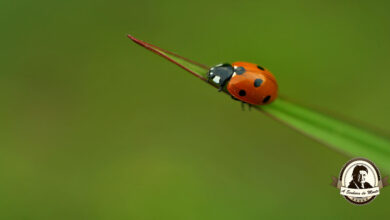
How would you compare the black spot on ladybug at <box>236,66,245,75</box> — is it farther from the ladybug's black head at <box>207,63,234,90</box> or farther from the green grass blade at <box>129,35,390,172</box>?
the green grass blade at <box>129,35,390,172</box>

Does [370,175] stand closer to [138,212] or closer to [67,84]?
[138,212]

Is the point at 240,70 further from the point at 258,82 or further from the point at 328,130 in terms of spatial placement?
the point at 328,130

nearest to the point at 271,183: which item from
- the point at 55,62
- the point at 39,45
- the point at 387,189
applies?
the point at 387,189

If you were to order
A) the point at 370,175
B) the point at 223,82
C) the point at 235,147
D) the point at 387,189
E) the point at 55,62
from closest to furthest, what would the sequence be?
the point at 370,175 < the point at 223,82 < the point at 387,189 < the point at 235,147 < the point at 55,62
